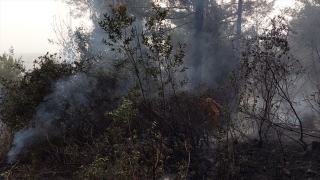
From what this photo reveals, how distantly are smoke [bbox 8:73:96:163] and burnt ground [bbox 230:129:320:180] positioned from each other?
13.5 feet

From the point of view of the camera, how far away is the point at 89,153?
6383 mm

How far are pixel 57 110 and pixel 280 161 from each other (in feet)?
17.7

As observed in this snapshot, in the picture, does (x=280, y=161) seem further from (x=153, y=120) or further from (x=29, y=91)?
(x=29, y=91)

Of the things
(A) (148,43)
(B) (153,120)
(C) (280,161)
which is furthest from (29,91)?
(C) (280,161)

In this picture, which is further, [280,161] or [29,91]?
[29,91]

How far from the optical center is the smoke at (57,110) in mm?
7766

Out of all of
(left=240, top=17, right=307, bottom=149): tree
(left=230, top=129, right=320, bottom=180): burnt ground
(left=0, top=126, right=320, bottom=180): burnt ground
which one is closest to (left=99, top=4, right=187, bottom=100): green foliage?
(left=240, top=17, right=307, bottom=149): tree

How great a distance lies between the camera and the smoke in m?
7.77

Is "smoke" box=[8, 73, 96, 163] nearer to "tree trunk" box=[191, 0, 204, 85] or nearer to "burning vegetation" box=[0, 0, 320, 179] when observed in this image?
"burning vegetation" box=[0, 0, 320, 179]

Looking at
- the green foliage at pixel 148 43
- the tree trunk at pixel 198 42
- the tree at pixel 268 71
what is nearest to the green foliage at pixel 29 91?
the green foliage at pixel 148 43

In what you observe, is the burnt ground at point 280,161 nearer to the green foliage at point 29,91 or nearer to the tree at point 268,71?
the tree at point 268,71

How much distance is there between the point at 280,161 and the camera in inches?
243

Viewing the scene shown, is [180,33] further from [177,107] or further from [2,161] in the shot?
[2,161]

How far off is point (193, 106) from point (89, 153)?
2544mm
